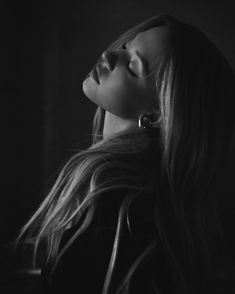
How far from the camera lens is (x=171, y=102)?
0.67 meters

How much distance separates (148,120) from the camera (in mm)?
731

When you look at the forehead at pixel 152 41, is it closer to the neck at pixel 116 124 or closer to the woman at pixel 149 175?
the woman at pixel 149 175

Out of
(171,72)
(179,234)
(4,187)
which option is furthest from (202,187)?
(4,187)

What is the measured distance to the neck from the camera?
2.49 feet

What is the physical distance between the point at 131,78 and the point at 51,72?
525 mm

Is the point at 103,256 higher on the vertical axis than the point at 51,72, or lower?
lower

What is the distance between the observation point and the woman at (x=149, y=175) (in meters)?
0.63

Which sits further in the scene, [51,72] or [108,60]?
[51,72]

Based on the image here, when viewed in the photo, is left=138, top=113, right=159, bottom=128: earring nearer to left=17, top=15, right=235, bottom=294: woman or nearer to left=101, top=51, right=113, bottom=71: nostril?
left=17, top=15, right=235, bottom=294: woman

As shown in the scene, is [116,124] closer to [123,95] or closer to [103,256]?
[123,95]

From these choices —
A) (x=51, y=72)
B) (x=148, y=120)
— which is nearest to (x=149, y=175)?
(x=148, y=120)

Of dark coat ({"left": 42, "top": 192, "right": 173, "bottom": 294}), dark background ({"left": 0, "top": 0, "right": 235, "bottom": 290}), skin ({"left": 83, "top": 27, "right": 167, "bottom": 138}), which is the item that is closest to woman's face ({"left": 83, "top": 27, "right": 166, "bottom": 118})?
skin ({"left": 83, "top": 27, "right": 167, "bottom": 138})

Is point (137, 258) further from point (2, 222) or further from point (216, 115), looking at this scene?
point (2, 222)

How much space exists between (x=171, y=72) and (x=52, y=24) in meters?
0.63
